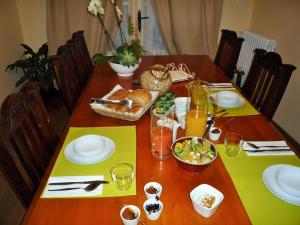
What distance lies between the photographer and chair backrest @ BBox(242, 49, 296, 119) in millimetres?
1426

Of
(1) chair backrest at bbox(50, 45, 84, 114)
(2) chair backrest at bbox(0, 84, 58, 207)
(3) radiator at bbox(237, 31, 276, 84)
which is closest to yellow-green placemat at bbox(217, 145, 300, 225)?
(2) chair backrest at bbox(0, 84, 58, 207)

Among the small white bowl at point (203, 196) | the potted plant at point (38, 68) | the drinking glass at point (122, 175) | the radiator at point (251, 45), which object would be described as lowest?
the potted plant at point (38, 68)

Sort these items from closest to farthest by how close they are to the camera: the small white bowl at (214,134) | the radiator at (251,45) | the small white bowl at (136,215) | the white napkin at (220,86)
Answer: the small white bowl at (136,215)
the small white bowl at (214,134)
the white napkin at (220,86)
the radiator at (251,45)

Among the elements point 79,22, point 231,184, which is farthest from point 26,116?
point 79,22

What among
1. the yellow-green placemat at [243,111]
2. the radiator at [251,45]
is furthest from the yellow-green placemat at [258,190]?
the radiator at [251,45]

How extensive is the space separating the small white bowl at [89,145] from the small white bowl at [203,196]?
0.41m

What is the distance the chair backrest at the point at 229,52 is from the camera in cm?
204

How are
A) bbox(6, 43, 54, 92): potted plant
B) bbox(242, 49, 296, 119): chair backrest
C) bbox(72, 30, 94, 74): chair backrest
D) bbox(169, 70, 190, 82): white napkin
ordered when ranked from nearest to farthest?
bbox(242, 49, 296, 119): chair backrest → bbox(169, 70, 190, 82): white napkin → bbox(72, 30, 94, 74): chair backrest → bbox(6, 43, 54, 92): potted plant

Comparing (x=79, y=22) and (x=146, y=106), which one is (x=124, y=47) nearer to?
(x=146, y=106)

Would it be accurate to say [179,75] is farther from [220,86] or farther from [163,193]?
[163,193]

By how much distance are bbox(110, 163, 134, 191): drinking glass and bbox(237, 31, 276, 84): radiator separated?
93.9 inches

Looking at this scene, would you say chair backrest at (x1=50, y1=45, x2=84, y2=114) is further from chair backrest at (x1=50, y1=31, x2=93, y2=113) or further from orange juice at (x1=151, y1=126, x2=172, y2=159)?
orange juice at (x1=151, y1=126, x2=172, y2=159)

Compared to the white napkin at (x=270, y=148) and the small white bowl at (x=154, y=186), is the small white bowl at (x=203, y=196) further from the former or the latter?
the white napkin at (x=270, y=148)

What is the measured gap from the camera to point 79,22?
310 cm
